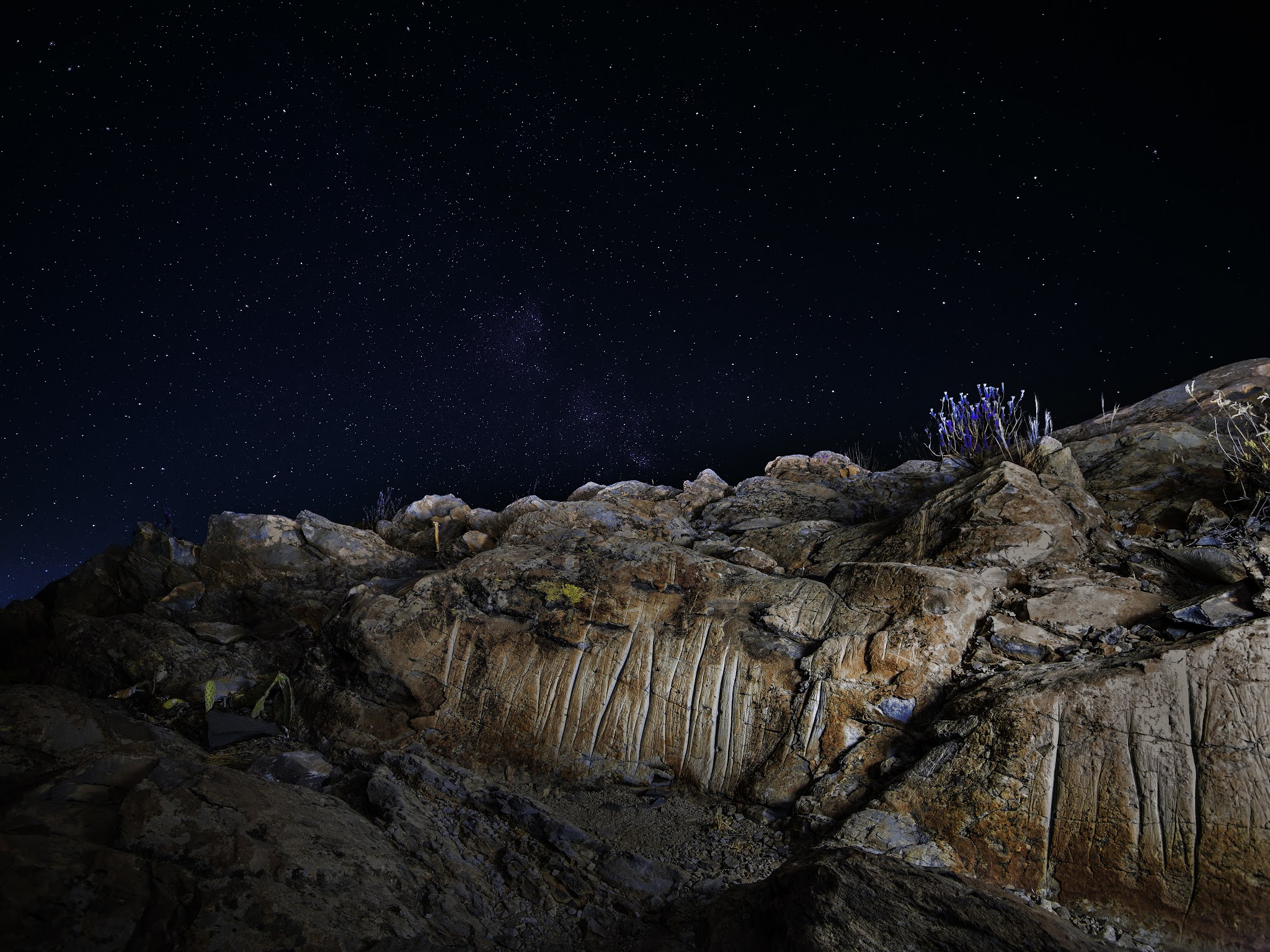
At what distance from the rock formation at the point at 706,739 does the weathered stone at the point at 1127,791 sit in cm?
2

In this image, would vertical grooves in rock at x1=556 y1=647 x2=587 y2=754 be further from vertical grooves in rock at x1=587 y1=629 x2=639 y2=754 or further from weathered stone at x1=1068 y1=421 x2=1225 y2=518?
weathered stone at x1=1068 y1=421 x2=1225 y2=518

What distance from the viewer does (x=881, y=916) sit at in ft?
12.4

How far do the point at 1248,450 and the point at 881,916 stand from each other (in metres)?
9.42

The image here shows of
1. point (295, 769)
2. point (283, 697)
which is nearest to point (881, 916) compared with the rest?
point (295, 769)

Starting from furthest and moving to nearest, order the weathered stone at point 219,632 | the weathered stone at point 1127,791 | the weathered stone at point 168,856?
the weathered stone at point 219,632
the weathered stone at point 1127,791
the weathered stone at point 168,856

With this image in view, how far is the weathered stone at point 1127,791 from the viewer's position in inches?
169

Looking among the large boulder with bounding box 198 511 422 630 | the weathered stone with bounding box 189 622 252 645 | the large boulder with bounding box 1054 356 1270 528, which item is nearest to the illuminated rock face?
the weathered stone with bounding box 189 622 252 645

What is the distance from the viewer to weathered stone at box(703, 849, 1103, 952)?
11.7ft

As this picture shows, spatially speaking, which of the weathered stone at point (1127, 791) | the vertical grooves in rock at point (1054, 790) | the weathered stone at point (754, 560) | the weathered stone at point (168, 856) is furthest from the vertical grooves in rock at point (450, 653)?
the vertical grooves in rock at point (1054, 790)

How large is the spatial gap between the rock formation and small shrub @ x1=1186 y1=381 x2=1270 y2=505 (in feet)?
1.23

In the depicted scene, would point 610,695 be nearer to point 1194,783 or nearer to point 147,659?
point 1194,783

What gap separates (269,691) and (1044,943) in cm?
905

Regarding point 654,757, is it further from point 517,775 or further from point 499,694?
point 499,694

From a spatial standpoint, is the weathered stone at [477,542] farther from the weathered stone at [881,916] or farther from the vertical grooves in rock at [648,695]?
the weathered stone at [881,916]
